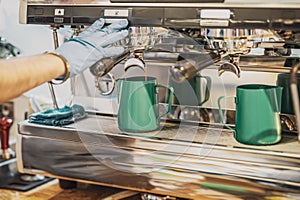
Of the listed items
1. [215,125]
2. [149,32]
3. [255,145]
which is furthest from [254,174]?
[149,32]

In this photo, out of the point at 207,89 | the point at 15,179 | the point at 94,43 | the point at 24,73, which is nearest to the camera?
the point at 24,73

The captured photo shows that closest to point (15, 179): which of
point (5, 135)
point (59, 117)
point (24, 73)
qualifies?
point (5, 135)

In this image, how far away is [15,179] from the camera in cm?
118

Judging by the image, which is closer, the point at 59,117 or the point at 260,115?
the point at 260,115

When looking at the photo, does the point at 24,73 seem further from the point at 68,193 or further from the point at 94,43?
the point at 68,193

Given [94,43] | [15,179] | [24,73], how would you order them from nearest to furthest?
[24,73] → [94,43] → [15,179]

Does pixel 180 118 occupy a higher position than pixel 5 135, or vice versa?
pixel 180 118

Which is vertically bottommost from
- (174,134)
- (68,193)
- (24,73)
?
(68,193)

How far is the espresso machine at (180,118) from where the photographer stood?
79 centimetres

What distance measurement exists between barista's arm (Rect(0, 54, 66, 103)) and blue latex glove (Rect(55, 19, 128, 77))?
0.06 meters

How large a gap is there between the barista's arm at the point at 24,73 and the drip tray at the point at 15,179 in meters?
0.46

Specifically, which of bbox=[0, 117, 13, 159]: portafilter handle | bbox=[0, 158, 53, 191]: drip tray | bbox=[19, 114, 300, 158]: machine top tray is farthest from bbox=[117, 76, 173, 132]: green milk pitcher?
bbox=[0, 117, 13, 159]: portafilter handle

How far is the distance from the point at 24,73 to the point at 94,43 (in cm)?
18

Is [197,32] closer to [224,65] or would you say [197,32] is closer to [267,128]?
[224,65]
